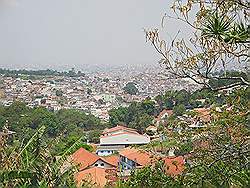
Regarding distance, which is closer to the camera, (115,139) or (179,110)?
(179,110)

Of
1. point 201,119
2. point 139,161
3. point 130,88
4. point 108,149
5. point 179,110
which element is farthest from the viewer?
point 130,88

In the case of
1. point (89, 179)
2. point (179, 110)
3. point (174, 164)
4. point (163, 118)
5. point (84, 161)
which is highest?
point (89, 179)

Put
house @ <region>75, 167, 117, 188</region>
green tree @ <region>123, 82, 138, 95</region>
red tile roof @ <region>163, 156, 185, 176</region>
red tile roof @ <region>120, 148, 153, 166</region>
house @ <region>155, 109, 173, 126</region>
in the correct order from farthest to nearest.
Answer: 1. green tree @ <region>123, 82, 138, 95</region>
2. house @ <region>155, 109, 173, 126</region>
3. red tile roof @ <region>120, 148, 153, 166</region>
4. red tile roof @ <region>163, 156, 185, 176</region>
5. house @ <region>75, 167, 117, 188</region>

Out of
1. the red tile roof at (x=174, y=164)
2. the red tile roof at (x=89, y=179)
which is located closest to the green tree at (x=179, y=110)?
the red tile roof at (x=174, y=164)

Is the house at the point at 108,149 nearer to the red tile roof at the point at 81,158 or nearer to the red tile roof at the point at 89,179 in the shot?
the red tile roof at the point at 81,158

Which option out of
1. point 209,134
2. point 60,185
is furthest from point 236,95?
point 60,185

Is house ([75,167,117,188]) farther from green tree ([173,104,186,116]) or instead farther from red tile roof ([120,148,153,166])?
green tree ([173,104,186,116])

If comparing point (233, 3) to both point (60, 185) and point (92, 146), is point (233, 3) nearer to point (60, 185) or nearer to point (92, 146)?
point (60, 185)

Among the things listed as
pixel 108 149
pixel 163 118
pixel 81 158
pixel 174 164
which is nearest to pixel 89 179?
pixel 174 164

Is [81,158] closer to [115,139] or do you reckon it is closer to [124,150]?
[124,150]

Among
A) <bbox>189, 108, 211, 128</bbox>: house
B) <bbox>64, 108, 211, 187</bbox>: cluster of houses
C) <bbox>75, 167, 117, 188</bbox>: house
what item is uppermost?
<bbox>189, 108, 211, 128</bbox>: house

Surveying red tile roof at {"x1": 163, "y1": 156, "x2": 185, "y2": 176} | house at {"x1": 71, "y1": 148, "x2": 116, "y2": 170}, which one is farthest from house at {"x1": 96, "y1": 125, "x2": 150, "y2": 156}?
red tile roof at {"x1": 163, "y1": 156, "x2": 185, "y2": 176}
